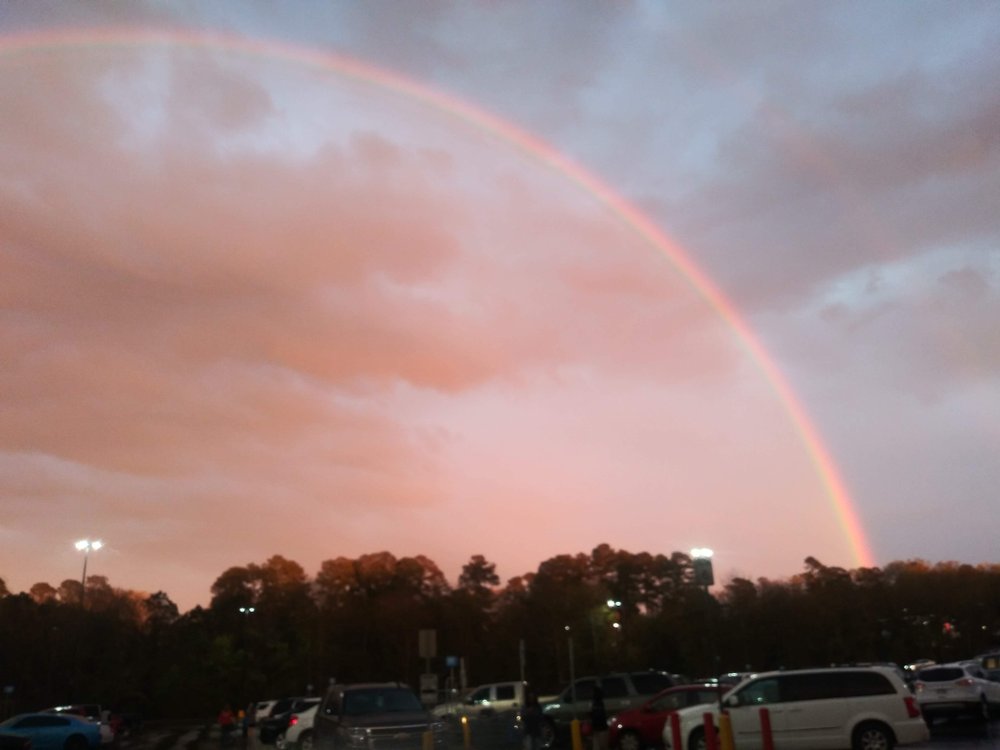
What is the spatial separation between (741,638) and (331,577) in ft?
126

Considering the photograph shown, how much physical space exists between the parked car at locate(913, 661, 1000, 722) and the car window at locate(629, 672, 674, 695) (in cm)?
711

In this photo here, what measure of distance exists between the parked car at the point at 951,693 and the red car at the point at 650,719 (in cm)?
609

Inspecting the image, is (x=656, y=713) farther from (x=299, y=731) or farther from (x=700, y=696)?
(x=299, y=731)

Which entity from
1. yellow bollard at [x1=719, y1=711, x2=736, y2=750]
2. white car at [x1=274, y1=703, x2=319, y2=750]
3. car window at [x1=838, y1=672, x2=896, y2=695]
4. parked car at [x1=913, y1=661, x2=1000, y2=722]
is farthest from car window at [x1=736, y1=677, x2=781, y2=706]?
white car at [x1=274, y1=703, x2=319, y2=750]

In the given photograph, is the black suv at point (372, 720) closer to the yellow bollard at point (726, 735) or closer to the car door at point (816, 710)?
the yellow bollard at point (726, 735)

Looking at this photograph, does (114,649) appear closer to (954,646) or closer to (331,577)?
(331,577)

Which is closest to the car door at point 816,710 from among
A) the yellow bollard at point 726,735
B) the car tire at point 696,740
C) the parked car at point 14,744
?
the car tire at point 696,740

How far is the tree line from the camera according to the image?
64.0m

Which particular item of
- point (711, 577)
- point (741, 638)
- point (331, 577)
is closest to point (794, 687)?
point (711, 577)

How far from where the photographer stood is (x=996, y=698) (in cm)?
2592

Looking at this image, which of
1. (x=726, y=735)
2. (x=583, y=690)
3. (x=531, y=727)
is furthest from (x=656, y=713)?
(x=726, y=735)

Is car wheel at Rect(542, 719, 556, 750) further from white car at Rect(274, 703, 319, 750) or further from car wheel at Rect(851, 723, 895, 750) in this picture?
car wheel at Rect(851, 723, 895, 750)

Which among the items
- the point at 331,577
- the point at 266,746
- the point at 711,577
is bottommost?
the point at 266,746

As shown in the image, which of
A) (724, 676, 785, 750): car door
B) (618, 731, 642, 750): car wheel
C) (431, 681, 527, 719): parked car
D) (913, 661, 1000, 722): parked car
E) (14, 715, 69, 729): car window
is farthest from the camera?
(14, 715, 69, 729): car window
